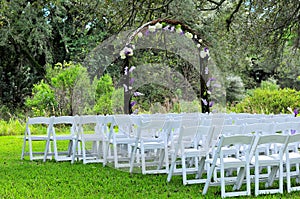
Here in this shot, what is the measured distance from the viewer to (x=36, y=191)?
554 centimetres


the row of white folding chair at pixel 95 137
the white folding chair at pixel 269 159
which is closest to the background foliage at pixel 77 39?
the row of white folding chair at pixel 95 137

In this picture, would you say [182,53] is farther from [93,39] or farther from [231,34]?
[93,39]

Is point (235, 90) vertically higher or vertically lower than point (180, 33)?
lower

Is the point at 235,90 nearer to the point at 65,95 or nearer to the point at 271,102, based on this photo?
the point at 271,102

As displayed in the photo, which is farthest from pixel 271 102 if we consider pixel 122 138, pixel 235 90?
pixel 235 90

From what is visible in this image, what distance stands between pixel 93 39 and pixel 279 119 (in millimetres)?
14379

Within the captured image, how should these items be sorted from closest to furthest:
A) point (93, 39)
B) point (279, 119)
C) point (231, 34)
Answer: point (279, 119) < point (231, 34) < point (93, 39)

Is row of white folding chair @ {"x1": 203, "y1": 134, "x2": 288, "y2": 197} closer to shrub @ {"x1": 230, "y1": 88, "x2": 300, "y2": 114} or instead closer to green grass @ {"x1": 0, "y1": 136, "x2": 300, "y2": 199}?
green grass @ {"x1": 0, "y1": 136, "x2": 300, "y2": 199}

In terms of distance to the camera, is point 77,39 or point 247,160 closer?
point 247,160

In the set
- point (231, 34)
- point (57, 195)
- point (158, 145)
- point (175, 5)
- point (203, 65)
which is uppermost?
point (175, 5)

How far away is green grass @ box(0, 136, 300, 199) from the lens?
5328 millimetres

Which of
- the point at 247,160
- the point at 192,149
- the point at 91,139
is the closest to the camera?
the point at 247,160

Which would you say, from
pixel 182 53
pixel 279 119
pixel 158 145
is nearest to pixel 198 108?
pixel 182 53

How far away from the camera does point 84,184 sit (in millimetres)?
Result: 5977
